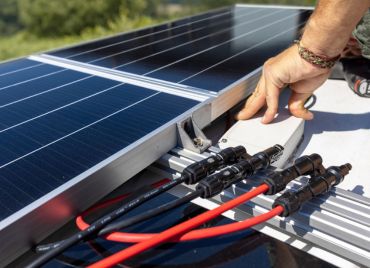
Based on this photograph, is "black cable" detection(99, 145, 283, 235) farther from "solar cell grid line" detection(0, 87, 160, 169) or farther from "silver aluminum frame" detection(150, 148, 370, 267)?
"solar cell grid line" detection(0, 87, 160, 169)

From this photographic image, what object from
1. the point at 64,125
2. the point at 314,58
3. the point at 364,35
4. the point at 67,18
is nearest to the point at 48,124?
the point at 64,125

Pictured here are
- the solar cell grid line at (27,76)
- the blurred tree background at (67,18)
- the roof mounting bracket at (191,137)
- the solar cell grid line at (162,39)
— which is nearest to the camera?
the roof mounting bracket at (191,137)

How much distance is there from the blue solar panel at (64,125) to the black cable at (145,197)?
0.52 ft

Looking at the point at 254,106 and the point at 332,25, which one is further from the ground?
the point at 332,25

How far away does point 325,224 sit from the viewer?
3.16 feet

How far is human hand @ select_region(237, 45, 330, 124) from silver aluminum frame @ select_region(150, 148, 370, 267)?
472 millimetres

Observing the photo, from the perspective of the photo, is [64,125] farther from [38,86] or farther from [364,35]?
[364,35]

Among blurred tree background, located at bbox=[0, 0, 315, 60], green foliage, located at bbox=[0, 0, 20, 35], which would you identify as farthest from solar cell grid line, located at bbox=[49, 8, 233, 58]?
green foliage, located at bbox=[0, 0, 20, 35]

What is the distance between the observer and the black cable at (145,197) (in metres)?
0.85

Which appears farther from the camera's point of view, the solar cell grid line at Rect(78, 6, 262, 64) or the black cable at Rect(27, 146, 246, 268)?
the solar cell grid line at Rect(78, 6, 262, 64)

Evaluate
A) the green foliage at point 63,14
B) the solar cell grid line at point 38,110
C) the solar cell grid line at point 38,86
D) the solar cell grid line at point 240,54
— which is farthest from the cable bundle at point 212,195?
the green foliage at point 63,14

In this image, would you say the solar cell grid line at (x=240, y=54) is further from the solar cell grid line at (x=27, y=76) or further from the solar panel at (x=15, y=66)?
the solar panel at (x=15, y=66)

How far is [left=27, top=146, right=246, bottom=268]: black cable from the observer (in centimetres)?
85

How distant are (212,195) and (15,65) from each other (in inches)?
63.2
